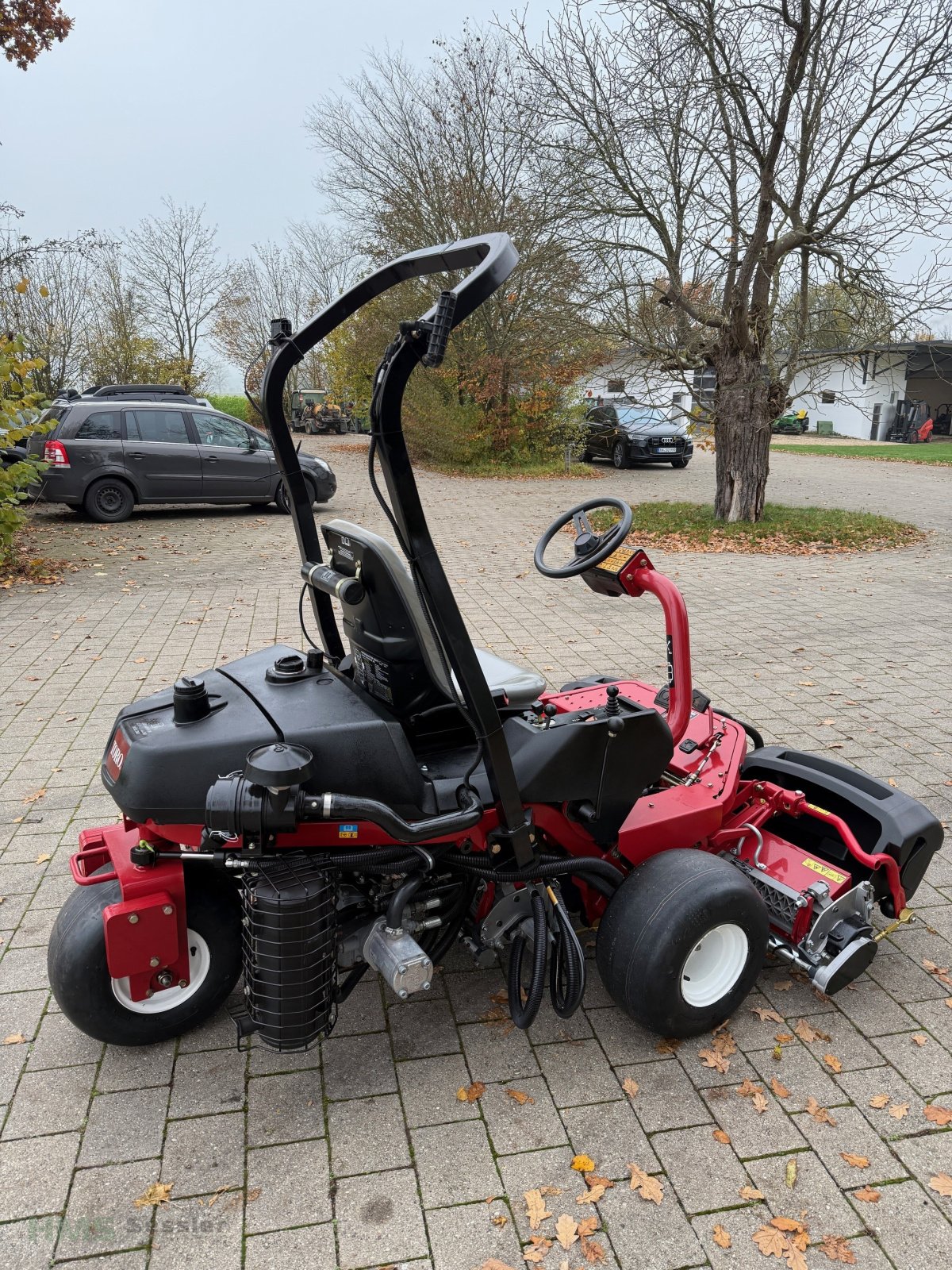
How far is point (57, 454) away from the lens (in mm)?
12219

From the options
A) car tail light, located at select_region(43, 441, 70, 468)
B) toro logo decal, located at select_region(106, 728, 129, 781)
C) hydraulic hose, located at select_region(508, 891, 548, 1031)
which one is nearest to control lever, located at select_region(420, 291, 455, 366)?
toro logo decal, located at select_region(106, 728, 129, 781)

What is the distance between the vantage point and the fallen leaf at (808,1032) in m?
2.91

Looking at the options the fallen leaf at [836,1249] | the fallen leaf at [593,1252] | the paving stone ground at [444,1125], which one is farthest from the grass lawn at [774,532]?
the fallen leaf at [593,1252]

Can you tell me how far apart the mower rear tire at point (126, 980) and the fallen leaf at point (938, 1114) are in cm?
210

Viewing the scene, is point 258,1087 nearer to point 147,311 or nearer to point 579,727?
point 579,727

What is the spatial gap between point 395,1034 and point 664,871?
1.02 metres

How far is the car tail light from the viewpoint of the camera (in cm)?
1222

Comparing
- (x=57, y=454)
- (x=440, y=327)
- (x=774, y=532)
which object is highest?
(x=440, y=327)

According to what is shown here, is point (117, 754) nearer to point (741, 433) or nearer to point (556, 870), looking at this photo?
point (556, 870)

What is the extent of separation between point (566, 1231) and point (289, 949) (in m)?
0.99

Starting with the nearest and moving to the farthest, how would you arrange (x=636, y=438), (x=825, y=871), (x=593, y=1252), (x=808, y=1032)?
(x=593, y=1252) < (x=808, y=1032) < (x=825, y=871) < (x=636, y=438)

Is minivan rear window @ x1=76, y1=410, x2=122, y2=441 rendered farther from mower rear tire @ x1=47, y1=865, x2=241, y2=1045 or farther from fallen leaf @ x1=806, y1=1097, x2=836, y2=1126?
fallen leaf @ x1=806, y1=1097, x2=836, y2=1126

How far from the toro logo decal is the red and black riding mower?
0.06 feet

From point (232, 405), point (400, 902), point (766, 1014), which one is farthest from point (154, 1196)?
point (232, 405)
